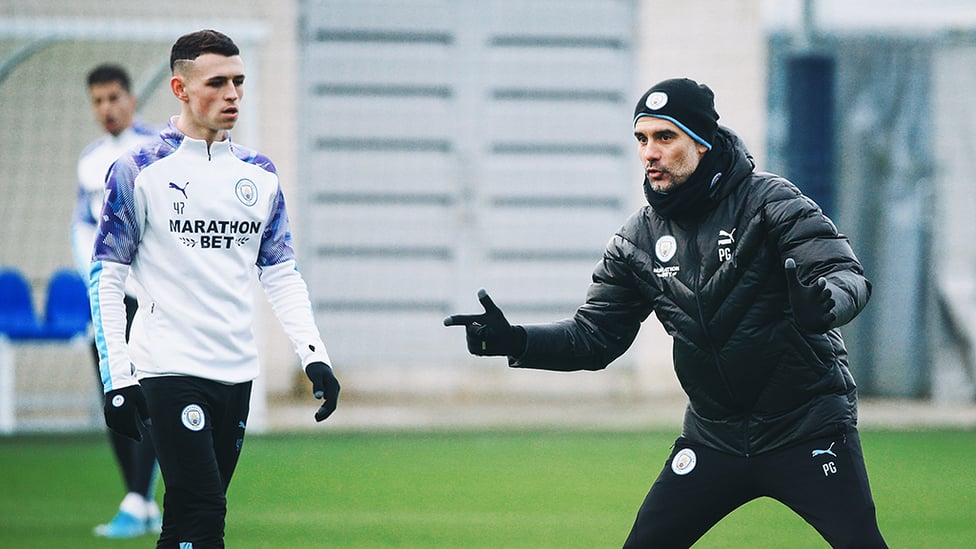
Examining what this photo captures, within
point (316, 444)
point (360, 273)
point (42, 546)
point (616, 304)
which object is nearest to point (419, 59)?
point (360, 273)

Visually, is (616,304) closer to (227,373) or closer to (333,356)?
(227,373)

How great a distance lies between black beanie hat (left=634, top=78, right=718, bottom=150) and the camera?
4578 mm

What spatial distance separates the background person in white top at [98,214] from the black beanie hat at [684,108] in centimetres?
338

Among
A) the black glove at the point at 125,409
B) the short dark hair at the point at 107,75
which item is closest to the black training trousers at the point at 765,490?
the black glove at the point at 125,409

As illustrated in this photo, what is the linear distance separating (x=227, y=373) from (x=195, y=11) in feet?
32.5

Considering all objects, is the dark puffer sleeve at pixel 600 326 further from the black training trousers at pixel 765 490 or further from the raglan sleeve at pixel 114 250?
the raglan sleeve at pixel 114 250

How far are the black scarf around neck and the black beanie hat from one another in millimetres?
54

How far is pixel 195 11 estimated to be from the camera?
46.4 feet

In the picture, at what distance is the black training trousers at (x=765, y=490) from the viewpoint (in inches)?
171

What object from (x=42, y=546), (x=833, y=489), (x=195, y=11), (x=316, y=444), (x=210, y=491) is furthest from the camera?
(x=195, y=11)

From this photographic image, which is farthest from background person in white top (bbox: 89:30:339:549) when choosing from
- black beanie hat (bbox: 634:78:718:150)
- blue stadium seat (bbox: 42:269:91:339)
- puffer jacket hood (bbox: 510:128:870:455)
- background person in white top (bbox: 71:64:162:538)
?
blue stadium seat (bbox: 42:269:91:339)

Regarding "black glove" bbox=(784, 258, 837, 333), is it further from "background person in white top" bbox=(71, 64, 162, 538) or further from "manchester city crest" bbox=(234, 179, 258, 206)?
"background person in white top" bbox=(71, 64, 162, 538)

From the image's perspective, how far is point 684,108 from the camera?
4.58 m

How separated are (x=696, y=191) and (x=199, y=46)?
1.66m
